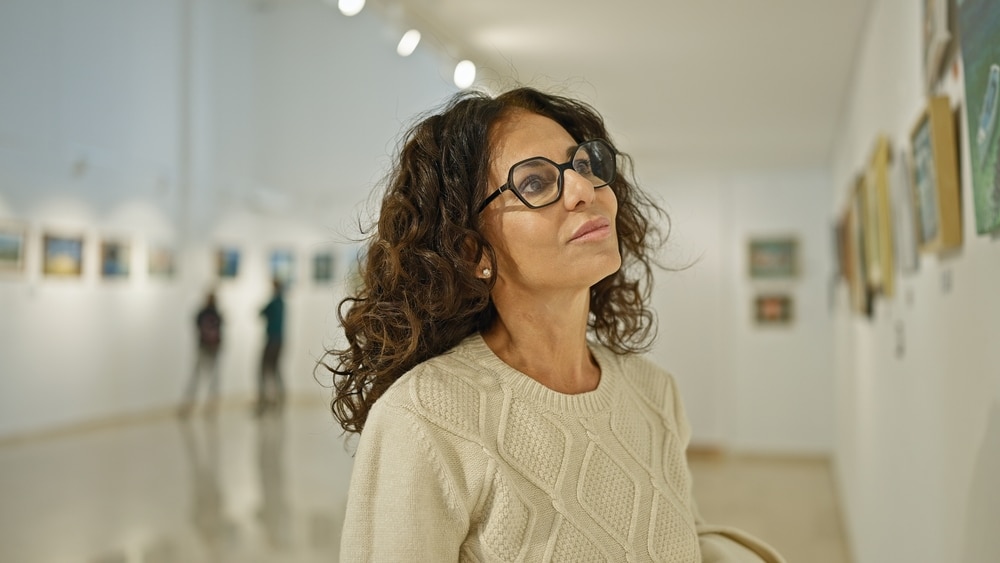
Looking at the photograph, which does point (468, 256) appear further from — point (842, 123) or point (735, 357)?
point (735, 357)

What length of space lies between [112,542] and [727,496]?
19.9 feet

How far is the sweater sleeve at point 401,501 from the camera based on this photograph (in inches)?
51.4

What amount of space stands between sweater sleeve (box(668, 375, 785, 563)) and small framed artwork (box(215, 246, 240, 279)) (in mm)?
3718

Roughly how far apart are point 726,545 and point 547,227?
2.41ft

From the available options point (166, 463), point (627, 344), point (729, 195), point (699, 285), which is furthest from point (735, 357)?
point (627, 344)

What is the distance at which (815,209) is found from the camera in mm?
10617

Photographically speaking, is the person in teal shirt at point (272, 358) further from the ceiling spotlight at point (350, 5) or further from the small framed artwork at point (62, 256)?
the ceiling spotlight at point (350, 5)

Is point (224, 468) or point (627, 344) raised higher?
point (627, 344)

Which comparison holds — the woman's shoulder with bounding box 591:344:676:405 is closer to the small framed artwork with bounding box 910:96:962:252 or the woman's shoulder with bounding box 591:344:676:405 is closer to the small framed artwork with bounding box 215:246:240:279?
the small framed artwork with bounding box 910:96:962:252

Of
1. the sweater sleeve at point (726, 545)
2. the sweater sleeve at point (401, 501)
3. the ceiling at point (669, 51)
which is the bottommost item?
the sweater sleeve at point (726, 545)

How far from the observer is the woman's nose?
1.50 m

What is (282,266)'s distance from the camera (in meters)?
5.23

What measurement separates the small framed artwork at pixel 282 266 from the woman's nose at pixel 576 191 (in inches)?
155

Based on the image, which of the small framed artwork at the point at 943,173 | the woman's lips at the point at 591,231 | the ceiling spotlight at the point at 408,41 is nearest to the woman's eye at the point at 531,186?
the woman's lips at the point at 591,231
